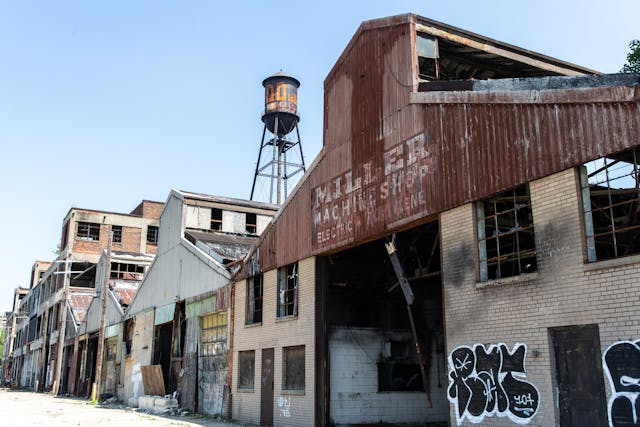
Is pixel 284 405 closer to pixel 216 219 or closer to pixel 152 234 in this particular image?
pixel 216 219

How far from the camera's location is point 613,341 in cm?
1000

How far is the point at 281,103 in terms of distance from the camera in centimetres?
4538

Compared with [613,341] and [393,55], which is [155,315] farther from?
[613,341]

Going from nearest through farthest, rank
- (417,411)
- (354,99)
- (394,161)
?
(394,161)
(354,99)
(417,411)

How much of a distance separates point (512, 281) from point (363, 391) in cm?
910

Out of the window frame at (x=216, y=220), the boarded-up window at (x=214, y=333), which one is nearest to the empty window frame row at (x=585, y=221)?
the boarded-up window at (x=214, y=333)

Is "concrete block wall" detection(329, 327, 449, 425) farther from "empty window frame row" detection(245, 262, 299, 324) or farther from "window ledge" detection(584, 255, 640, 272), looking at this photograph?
"window ledge" detection(584, 255, 640, 272)

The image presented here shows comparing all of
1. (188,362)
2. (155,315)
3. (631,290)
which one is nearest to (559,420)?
(631,290)

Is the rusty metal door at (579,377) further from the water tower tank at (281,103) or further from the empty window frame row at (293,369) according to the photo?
the water tower tank at (281,103)

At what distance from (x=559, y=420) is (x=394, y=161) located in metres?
7.51

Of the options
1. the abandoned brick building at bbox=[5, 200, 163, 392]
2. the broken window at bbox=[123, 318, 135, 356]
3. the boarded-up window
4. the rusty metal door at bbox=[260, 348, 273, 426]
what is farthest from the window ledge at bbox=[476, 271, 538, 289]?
the abandoned brick building at bbox=[5, 200, 163, 392]

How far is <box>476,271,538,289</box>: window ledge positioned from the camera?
1170 centimetres

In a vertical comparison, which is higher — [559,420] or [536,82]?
[536,82]

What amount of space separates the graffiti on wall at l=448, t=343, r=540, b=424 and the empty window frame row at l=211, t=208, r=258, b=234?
21.0 meters
